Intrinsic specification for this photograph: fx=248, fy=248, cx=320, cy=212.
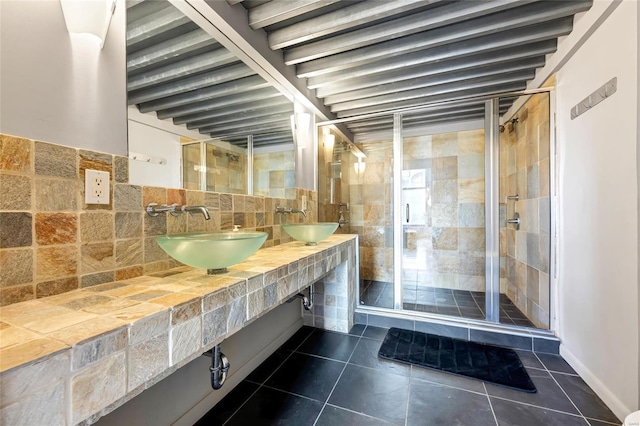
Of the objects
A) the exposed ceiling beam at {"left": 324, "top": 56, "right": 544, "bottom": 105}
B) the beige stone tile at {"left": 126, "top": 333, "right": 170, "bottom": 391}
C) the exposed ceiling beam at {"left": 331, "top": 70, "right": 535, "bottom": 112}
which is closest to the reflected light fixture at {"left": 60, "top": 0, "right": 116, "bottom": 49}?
the beige stone tile at {"left": 126, "top": 333, "right": 170, "bottom": 391}

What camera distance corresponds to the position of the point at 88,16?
→ 33.4 inches

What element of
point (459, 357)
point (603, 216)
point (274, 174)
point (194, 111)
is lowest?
point (459, 357)

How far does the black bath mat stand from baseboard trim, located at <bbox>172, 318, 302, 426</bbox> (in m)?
0.80

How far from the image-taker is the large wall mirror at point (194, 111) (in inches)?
41.6

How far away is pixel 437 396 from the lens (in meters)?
1.46

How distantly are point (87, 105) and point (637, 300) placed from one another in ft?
8.23

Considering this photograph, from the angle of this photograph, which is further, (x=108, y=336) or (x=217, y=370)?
(x=217, y=370)

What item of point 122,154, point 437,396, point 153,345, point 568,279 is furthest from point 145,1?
point 568,279

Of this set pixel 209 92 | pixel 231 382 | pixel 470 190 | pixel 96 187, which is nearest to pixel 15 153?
pixel 96 187

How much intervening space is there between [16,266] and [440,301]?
3.30 m

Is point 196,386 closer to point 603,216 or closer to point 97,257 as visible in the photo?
point 97,257

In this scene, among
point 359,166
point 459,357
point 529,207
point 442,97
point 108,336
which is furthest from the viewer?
point 359,166

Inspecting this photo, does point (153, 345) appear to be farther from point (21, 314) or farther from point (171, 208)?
point (171, 208)

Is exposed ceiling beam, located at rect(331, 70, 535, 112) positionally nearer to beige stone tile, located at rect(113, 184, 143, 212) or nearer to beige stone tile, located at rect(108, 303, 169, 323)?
beige stone tile, located at rect(113, 184, 143, 212)
